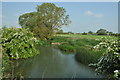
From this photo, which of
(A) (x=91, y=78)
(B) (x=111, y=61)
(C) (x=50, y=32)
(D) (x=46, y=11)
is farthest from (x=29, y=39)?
(D) (x=46, y=11)

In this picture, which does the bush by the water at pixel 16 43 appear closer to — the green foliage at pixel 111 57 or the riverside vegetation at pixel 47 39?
the riverside vegetation at pixel 47 39

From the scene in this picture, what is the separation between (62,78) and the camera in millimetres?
4160

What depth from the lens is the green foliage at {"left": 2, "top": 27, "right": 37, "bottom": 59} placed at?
6.23m

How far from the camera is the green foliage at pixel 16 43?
623 centimetres

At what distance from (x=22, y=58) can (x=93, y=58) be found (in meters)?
3.49

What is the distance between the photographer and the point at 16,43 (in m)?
6.37

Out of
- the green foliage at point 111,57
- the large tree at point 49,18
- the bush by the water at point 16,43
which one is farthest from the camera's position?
the large tree at point 49,18

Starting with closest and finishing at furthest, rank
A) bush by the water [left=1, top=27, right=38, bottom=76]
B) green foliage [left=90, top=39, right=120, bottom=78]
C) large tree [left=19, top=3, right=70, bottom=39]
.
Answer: green foliage [left=90, top=39, right=120, bottom=78] < bush by the water [left=1, top=27, right=38, bottom=76] < large tree [left=19, top=3, right=70, bottom=39]

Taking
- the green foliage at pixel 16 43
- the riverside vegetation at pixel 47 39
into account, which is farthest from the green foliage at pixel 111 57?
the green foliage at pixel 16 43

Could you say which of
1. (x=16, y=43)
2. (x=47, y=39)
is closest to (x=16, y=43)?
(x=16, y=43)

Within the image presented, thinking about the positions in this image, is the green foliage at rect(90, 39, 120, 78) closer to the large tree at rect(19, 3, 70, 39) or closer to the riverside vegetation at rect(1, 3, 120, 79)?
the riverside vegetation at rect(1, 3, 120, 79)

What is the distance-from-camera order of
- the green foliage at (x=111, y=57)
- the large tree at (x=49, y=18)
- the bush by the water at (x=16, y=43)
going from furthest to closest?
the large tree at (x=49, y=18)
the bush by the water at (x=16, y=43)
the green foliage at (x=111, y=57)

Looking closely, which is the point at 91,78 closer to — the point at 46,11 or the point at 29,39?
the point at 29,39

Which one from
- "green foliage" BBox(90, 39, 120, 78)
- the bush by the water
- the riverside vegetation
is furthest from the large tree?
"green foliage" BBox(90, 39, 120, 78)
